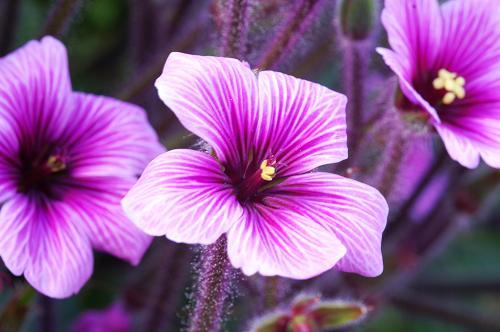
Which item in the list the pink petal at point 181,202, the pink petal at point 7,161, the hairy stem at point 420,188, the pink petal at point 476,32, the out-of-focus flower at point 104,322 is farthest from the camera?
the hairy stem at point 420,188

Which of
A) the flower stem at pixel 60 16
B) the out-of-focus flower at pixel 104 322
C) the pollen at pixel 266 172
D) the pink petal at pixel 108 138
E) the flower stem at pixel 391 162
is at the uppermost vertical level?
the flower stem at pixel 60 16

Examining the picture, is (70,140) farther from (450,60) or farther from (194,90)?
(450,60)

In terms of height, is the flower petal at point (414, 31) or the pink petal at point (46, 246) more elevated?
the flower petal at point (414, 31)

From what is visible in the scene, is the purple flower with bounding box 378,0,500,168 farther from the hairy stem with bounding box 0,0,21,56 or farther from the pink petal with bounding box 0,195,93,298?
the hairy stem with bounding box 0,0,21,56

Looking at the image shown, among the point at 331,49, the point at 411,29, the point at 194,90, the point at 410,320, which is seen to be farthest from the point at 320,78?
the point at 194,90

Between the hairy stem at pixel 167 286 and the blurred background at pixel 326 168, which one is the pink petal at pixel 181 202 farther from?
the hairy stem at pixel 167 286

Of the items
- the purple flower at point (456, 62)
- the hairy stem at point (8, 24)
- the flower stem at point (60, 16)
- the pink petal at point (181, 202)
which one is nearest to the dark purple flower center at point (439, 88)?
the purple flower at point (456, 62)
